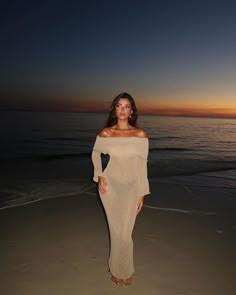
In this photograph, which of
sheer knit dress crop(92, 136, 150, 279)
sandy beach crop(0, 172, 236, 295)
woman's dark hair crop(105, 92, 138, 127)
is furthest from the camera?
sandy beach crop(0, 172, 236, 295)

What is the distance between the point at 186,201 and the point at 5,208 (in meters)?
4.98

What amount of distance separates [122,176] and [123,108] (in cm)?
94

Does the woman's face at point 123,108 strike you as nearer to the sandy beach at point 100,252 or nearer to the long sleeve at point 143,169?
the long sleeve at point 143,169

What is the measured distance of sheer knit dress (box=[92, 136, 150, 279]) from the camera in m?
3.85

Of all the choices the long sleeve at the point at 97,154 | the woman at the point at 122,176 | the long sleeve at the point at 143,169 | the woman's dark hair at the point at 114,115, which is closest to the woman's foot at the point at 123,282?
the woman at the point at 122,176

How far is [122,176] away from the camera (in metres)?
3.87

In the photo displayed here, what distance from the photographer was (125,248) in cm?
398

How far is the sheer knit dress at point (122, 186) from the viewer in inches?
152

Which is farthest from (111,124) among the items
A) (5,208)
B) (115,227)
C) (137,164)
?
(5,208)

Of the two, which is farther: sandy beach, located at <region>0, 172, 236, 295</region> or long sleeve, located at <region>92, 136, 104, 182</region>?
sandy beach, located at <region>0, 172, 236, 295</region>

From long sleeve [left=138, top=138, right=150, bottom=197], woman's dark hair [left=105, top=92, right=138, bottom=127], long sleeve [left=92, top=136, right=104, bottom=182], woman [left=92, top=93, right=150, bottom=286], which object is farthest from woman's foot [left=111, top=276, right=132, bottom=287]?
woman's dark hair [left=105, top=92, right=138, bottom=127]

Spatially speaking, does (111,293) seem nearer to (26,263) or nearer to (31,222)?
(26,263)

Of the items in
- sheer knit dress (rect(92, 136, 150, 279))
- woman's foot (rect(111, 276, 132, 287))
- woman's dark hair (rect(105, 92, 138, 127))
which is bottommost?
woman's foot (rect(111, 276, 132, 287))

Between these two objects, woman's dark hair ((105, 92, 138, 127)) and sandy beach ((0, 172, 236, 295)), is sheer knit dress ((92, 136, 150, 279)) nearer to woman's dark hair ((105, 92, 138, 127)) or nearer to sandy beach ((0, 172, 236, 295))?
woman's dark hair ((105, 92, 138, 127))
